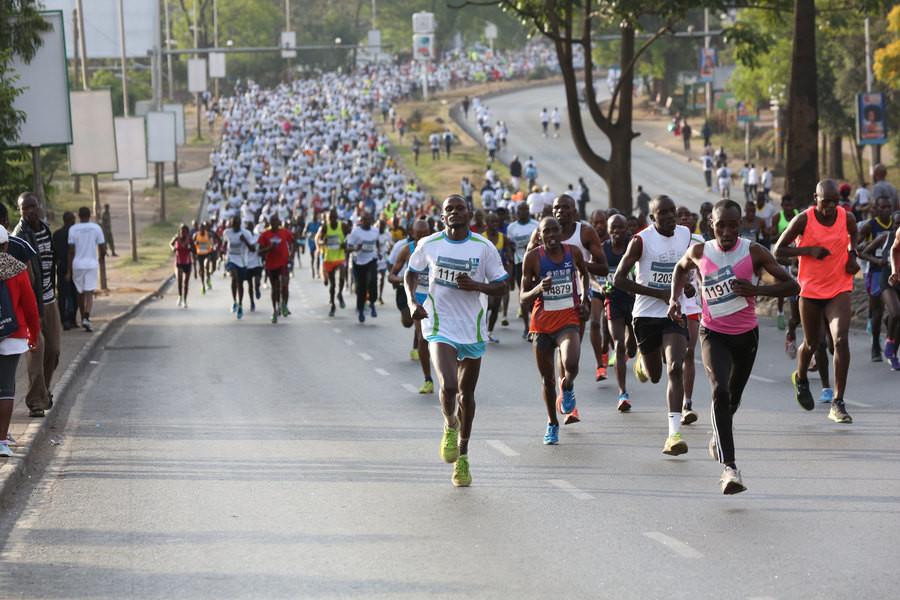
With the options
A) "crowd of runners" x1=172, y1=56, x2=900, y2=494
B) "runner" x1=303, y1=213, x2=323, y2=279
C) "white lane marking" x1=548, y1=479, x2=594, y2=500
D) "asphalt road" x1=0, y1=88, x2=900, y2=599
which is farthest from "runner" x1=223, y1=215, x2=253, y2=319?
"white lane marking" x1=548, y1=479, x2=594, y2=500

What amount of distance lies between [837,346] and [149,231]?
48.5 m

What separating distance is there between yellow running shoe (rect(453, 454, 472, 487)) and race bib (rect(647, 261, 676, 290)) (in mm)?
2433

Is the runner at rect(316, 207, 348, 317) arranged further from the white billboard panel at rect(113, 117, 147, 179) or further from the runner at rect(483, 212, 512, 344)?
the white billboard panel at rect(113, 117, 147, 179)

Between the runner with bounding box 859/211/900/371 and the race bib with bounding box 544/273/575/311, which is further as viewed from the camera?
the runner with bounding box 859/211/900/371

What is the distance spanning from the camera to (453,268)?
384 inches

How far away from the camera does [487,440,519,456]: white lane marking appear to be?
10.8m

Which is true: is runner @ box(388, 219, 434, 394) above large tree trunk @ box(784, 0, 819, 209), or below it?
below

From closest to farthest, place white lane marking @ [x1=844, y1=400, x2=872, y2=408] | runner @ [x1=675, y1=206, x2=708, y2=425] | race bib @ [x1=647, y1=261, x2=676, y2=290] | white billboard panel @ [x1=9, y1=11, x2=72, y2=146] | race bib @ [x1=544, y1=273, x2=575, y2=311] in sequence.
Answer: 1. race bib @ [x1=647, y1=261, x2=676, y2=290]
2. race bib @ [x1=544, y1=273, x2=575, y2=311]
3. runner @ [x1=675, y1=206, x2=708, y2=425]
4. white lane marking @ [x1=844, y1=400, x2=872, y2=408]
5. white billboard panel @ [x1=9, y1=11, x2=72, y2=146]

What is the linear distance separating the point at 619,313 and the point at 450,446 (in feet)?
15.4

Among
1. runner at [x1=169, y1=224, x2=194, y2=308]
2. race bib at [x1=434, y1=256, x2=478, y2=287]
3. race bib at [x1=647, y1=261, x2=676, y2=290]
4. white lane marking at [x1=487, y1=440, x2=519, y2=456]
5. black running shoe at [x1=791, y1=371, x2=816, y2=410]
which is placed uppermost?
race bib at [x1=434, y1=256, x2=478, y2=287]

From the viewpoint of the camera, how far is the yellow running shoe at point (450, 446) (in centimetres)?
952

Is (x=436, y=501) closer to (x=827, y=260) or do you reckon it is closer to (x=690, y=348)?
(x=690, y=348)

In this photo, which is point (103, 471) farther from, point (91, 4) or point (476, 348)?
point (91, 4)

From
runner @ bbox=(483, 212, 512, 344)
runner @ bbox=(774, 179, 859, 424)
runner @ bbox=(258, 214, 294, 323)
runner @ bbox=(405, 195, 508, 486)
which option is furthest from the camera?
runner @ bbox=(258, 214, 294, 323)
